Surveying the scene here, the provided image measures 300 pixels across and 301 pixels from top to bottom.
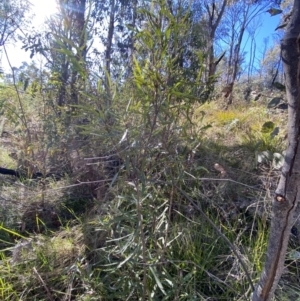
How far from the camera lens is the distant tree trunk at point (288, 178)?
1.57 feet

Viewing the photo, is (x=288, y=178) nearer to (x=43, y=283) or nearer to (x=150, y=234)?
(x=150, y=234)

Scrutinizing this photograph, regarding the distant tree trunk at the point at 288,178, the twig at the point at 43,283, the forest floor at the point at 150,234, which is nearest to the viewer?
the distant tree trunk at the point at 288,178

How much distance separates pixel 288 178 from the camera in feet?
1.85

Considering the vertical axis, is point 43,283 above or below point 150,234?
below

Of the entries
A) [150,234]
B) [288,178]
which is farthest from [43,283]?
[288,178]

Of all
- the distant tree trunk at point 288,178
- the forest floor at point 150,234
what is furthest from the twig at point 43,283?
the distant tree trunk at point 288,178

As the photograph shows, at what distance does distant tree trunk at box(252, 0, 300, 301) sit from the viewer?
0.48 m

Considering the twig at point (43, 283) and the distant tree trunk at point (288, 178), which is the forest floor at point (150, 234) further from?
the distant tree trunk at point (288, 178)

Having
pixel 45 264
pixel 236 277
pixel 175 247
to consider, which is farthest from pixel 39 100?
pixel 236 277

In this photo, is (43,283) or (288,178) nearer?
(288,178)

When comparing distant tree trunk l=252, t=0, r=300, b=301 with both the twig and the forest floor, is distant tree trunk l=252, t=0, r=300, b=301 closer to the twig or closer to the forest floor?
the forest floor

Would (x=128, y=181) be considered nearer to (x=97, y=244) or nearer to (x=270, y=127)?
(x=97, y=244)

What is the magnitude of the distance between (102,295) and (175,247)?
1.26 ft

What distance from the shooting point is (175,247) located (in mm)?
1215
